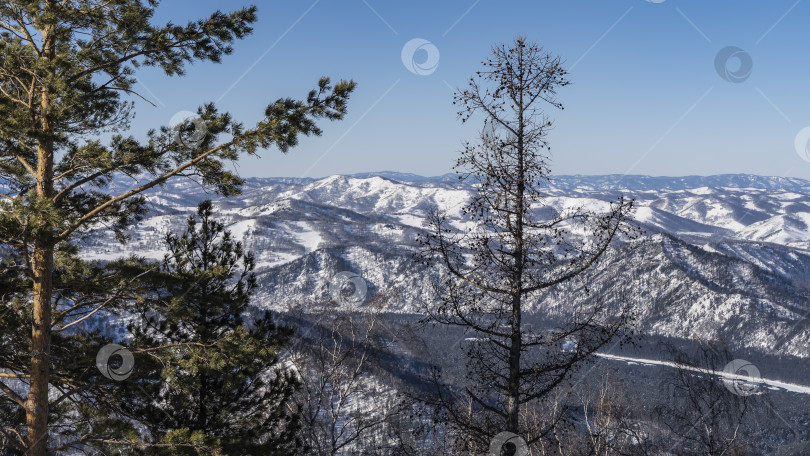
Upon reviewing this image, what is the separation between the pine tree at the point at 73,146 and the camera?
845 centimetres

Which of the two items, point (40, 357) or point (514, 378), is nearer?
point (40, 357)

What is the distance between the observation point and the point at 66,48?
30.8 ft

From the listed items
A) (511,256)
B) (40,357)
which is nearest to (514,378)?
(511,256)

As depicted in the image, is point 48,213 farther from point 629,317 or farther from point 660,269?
point 660,269

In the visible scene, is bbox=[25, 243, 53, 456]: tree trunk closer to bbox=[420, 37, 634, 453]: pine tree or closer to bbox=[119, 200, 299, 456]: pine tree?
bbox=[119, 200, 299, 456]: pine tree

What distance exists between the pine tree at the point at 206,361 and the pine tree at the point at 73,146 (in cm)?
88

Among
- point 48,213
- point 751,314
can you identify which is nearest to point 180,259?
point 48,213

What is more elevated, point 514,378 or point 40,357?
point 40,357

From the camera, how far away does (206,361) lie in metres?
8.83

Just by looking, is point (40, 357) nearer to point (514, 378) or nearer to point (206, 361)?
point (206, 361)

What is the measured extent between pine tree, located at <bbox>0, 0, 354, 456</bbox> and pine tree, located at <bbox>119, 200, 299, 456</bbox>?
882mm

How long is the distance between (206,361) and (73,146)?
5161mm

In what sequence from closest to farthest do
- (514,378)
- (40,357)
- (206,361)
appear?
(40,357) < (206,361) < (514,378)

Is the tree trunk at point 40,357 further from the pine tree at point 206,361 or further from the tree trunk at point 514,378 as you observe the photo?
the tree trunk at point 514,378
